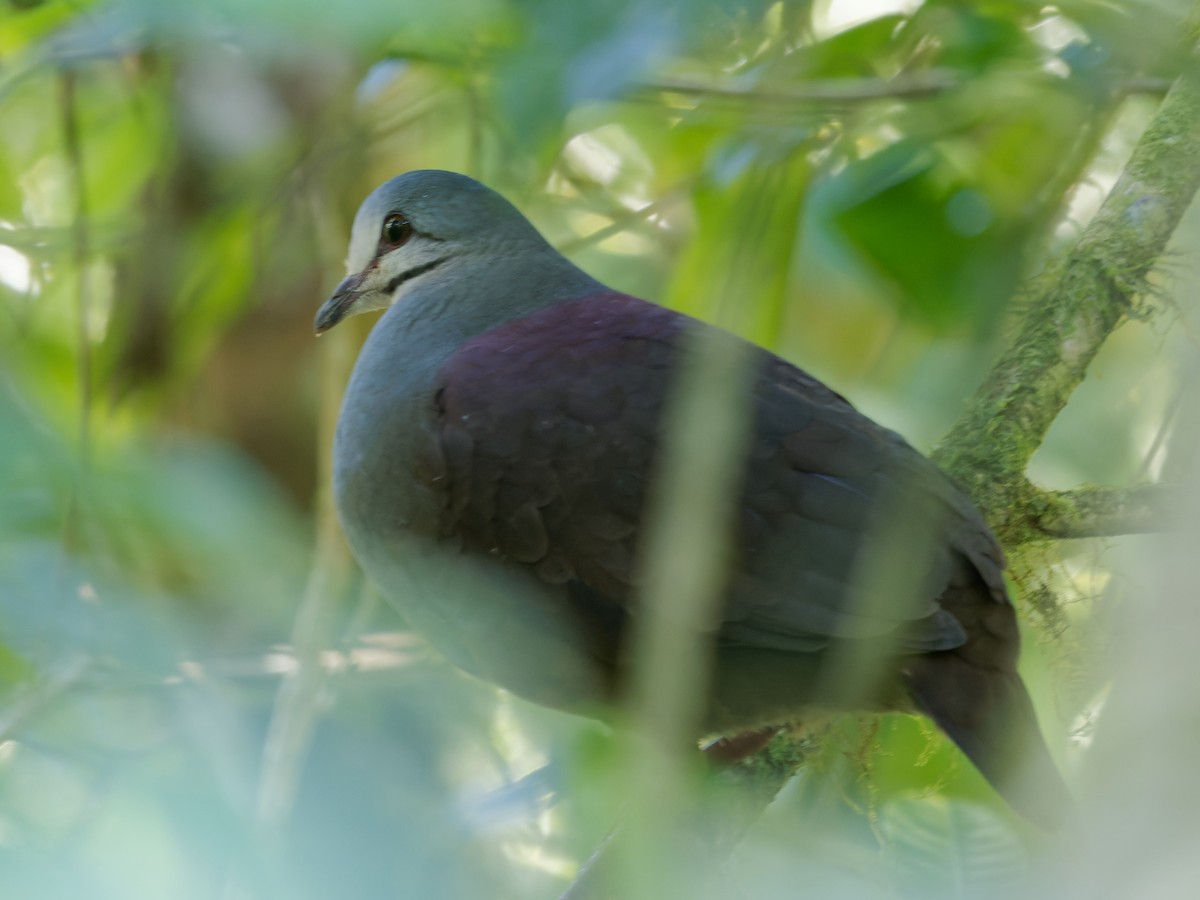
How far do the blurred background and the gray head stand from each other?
12 cm

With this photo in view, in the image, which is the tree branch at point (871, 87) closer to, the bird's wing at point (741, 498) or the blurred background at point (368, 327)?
the blurred background at point (368, 327)

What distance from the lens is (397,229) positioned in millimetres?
2535

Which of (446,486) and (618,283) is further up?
(446,486)

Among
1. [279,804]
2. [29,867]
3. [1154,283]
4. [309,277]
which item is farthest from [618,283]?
[29,867]

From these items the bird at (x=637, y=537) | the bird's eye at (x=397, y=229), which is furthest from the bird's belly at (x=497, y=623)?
the bird's eye at (x=397, y=229)

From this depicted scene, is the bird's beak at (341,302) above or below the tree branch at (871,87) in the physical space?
below

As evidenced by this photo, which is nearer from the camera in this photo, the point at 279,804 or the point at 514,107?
the point at 279,804

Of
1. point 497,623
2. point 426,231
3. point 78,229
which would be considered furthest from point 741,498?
point 78,229

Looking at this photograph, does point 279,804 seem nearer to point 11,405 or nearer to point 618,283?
point 11,405

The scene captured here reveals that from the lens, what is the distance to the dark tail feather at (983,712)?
165cm

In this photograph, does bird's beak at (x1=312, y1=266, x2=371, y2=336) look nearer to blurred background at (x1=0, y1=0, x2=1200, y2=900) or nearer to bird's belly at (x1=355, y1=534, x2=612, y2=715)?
blurred background at (x1=0, y1=0, x2=1200, y2=900)

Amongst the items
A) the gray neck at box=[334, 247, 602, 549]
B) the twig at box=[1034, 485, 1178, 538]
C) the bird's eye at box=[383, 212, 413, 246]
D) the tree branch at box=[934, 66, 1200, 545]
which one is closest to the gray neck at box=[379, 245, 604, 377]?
the gray neck at box=[334, 247, 602, 549]

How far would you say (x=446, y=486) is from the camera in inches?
74.9

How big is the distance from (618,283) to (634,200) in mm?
226
